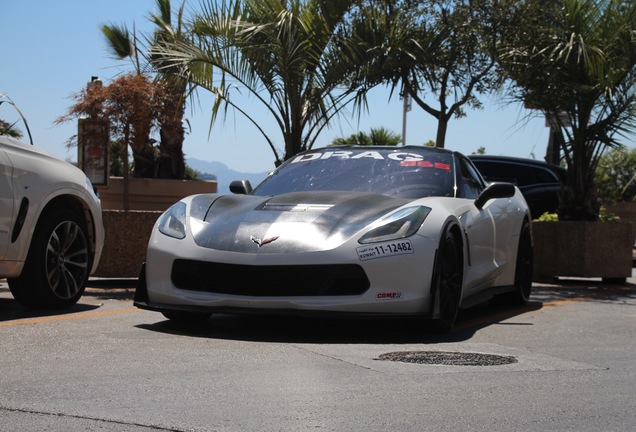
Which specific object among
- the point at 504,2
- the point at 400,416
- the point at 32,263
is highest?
the point at 504,2

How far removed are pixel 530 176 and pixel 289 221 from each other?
476 inches

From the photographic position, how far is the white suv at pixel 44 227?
23.0 feet

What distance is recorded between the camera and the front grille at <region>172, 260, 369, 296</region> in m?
6.19

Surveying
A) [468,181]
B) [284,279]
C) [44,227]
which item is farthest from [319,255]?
[468,181]

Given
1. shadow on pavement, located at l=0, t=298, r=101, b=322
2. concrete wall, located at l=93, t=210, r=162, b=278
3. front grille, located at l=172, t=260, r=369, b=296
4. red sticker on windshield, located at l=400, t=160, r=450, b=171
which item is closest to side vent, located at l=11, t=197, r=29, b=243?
shadow on pavement, located at l=0, t=298, r=101, b=322

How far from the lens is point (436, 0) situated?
15703mm

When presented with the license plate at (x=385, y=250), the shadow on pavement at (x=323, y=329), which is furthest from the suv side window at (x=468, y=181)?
the license plate at (x=385, y=250)

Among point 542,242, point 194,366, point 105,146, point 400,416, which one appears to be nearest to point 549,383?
point 400,416

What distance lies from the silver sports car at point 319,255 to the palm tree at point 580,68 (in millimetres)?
5583

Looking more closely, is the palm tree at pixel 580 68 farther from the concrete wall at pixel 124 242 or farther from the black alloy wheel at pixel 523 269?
the concrete wall at pixel 124 242

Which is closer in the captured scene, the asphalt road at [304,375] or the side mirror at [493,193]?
the asphalt road at [304,375]

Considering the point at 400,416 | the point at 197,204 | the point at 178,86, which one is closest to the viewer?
the point at 400,416

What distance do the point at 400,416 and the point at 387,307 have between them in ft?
7.11

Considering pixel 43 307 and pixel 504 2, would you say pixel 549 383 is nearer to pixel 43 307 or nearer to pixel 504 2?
pixel 43 307
